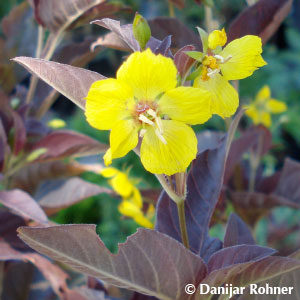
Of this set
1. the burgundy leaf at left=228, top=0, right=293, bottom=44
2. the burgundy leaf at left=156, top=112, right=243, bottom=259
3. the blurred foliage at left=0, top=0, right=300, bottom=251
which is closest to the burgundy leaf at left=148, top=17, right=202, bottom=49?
the burgundy leaf at left=228, top=0, right=293, bottom=44

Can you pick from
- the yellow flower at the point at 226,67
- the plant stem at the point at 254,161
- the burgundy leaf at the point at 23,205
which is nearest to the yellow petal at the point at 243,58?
the yellow flower at the point at 226,67

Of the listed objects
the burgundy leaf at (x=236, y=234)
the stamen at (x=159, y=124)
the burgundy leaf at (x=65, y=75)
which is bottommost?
the burgundy leaf at (x=236, y=234)

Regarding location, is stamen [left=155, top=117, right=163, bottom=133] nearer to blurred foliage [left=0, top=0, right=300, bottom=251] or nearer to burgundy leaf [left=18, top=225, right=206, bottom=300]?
burgundy leaf [left=18, top=225, right=206, bottom=300]

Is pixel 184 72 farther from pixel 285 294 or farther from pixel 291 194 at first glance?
pixel 291 194

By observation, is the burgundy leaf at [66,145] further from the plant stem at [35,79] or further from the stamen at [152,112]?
the stamen at [152,112]

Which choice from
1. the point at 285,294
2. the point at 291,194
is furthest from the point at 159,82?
the point at 291,194

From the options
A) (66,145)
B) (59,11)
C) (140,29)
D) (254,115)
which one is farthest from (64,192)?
(254,115)
